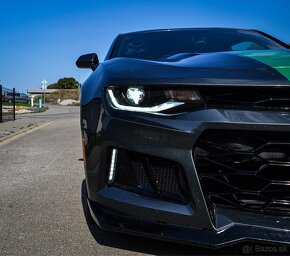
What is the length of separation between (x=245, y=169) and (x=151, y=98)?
59 cm

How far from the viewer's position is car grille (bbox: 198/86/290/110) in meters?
1.88

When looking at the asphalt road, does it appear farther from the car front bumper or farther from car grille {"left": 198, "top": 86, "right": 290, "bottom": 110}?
car grille {"left": 198, "top": 86, "right": 290, "bottom": 110}

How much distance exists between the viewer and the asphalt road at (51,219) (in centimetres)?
233

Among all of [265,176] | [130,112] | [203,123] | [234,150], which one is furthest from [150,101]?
[265,176]

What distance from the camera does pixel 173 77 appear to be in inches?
78.3

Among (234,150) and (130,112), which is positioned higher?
(130,112)

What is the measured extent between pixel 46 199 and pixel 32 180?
0.89 metres

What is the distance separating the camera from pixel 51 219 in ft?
9.70

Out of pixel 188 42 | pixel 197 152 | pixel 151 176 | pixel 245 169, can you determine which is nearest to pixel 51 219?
pixel 151 176

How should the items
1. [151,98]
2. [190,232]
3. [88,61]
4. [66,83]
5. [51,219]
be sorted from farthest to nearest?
[66,83] < [88,61] < [51,219] < [151,98] < [190,232]

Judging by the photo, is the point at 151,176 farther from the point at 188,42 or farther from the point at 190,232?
the point at 188,42

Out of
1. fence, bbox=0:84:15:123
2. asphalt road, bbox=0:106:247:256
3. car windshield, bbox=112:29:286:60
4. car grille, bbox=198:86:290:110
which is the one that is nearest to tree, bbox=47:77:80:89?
fence, bbox=0:84:15:123

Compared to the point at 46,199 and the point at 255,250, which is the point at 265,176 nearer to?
the point at 255,250

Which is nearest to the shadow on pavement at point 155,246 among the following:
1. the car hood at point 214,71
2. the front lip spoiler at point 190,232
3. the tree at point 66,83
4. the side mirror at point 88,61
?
the front lip spoiler at point 190,232
